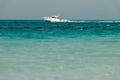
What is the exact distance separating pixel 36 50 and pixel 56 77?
5.56m

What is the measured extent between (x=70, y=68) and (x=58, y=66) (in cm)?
39

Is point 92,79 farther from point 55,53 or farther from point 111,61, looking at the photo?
point 55,53

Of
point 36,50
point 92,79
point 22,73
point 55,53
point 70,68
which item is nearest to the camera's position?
point 92,79

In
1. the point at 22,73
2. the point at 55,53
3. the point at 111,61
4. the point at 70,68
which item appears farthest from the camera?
the point at 55,53

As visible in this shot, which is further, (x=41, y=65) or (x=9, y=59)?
(x=9, y=59)

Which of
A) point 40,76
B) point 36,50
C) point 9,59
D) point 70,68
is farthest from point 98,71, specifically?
point 36,50

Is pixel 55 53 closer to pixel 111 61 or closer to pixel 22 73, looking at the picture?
pixel 111 61

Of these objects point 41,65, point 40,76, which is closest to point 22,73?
point 40,76

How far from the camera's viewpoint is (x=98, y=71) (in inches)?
380

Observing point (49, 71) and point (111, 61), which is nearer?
point (49, 71)

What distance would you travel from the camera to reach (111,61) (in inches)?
437

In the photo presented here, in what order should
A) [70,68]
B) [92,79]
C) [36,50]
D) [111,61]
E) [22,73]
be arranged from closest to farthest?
[92,79] → [22,73] → [70,68] → [111,61] → [36,50]

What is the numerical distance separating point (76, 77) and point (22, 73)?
142 centimetres

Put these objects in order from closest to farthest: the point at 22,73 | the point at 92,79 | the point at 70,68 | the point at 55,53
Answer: the point at 92,79 < the point at 22,73 < the point at 70,68 < the point at 55,53
